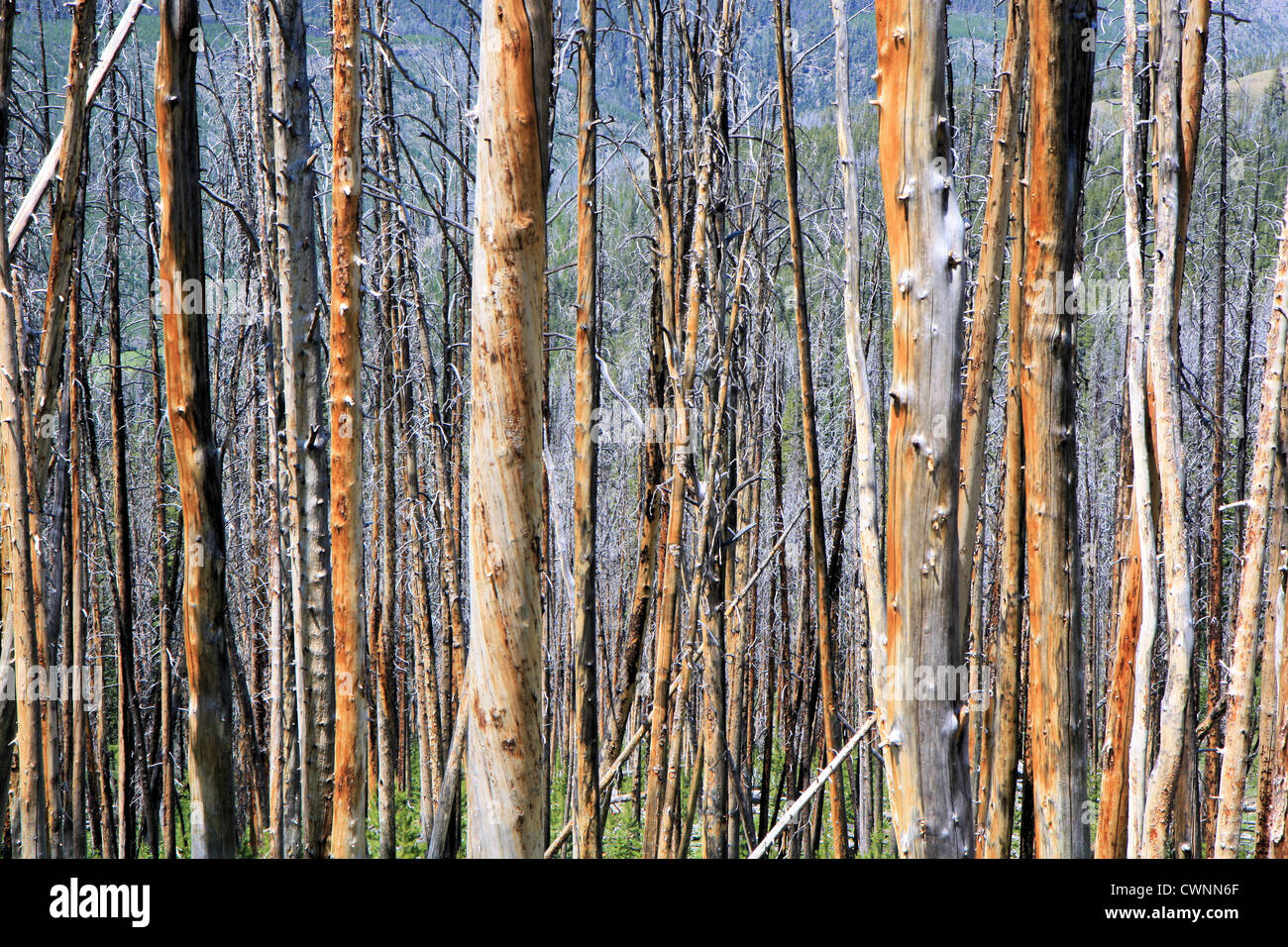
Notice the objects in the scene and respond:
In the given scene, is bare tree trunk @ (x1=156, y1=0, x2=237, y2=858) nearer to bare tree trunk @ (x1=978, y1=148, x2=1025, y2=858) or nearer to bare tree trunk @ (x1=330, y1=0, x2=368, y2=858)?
bare tree trunk @ (x1=330, y1=0, x2=368, y2=858)

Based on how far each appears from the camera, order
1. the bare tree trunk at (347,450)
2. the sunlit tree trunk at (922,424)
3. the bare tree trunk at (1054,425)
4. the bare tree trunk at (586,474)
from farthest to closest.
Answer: the bare tree trunk at (347,450) < the bare tree trunk at (586,474) < the bare tree trunk at (1054,425) < the sunlit tree trunk at (922,424)

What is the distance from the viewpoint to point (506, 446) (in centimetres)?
181

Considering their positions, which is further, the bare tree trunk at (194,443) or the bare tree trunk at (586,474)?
the bare tree trunk at (586,474)

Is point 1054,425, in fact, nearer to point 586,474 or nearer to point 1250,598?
point 1250,598

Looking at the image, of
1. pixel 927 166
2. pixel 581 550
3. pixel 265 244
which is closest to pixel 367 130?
pixel 265 244

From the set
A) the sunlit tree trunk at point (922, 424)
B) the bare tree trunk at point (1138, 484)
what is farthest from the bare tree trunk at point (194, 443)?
the bare tree trunk at point (1138, 484)

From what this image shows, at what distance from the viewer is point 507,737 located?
181cm

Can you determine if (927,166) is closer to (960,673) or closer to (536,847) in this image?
(960,673)

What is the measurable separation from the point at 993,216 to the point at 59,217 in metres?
2.65

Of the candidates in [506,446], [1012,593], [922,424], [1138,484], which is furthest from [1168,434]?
[506,446]

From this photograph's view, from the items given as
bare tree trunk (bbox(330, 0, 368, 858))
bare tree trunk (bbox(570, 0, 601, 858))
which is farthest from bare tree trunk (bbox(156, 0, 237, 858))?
bare tree trunk (bbox(570, 0, 601, 858))

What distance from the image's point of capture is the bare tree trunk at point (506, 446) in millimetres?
1791

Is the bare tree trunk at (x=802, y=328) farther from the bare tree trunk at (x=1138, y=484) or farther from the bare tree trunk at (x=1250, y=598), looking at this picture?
the bare tree trunk at (x=1250, y=598)

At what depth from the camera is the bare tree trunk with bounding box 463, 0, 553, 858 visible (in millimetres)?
1791
